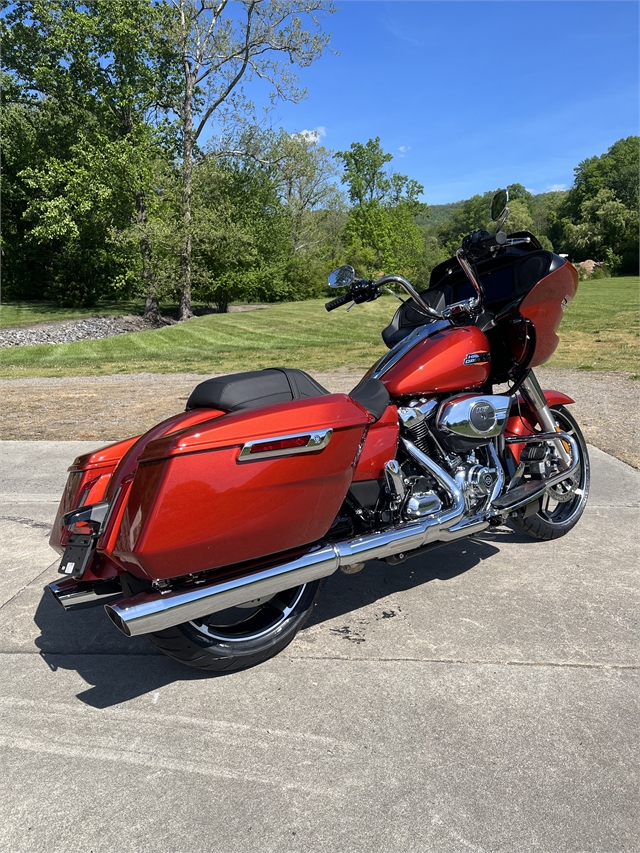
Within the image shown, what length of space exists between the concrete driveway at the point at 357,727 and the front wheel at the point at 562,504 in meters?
0.38

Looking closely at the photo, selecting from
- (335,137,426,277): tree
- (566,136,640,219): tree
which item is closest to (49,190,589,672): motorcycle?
(335,137,426,277): tree

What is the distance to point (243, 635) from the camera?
8.40 feet

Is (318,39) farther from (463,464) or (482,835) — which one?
(482,835)

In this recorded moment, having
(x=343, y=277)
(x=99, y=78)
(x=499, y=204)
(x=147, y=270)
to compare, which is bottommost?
(x=343, y=277)

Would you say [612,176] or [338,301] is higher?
[612,176]

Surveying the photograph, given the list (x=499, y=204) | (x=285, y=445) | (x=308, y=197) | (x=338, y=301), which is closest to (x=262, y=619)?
(x=285, y=445)

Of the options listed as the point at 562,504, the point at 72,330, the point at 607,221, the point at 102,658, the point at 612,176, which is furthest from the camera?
the point at 612,176

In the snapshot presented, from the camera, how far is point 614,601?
10.0ft

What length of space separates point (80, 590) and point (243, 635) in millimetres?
658

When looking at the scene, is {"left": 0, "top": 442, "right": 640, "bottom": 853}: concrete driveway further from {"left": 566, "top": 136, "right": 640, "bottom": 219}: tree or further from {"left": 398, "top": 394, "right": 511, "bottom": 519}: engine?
{"left": 566, "top": 136, "right": 640, "bottom": 219}: tree

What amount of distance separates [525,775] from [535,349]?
2123mm

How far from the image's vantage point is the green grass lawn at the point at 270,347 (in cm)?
1307

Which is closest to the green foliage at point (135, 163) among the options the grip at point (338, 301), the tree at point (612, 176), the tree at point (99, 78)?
the tree at point (99, 78)

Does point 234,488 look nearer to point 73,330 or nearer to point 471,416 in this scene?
point 471,416
